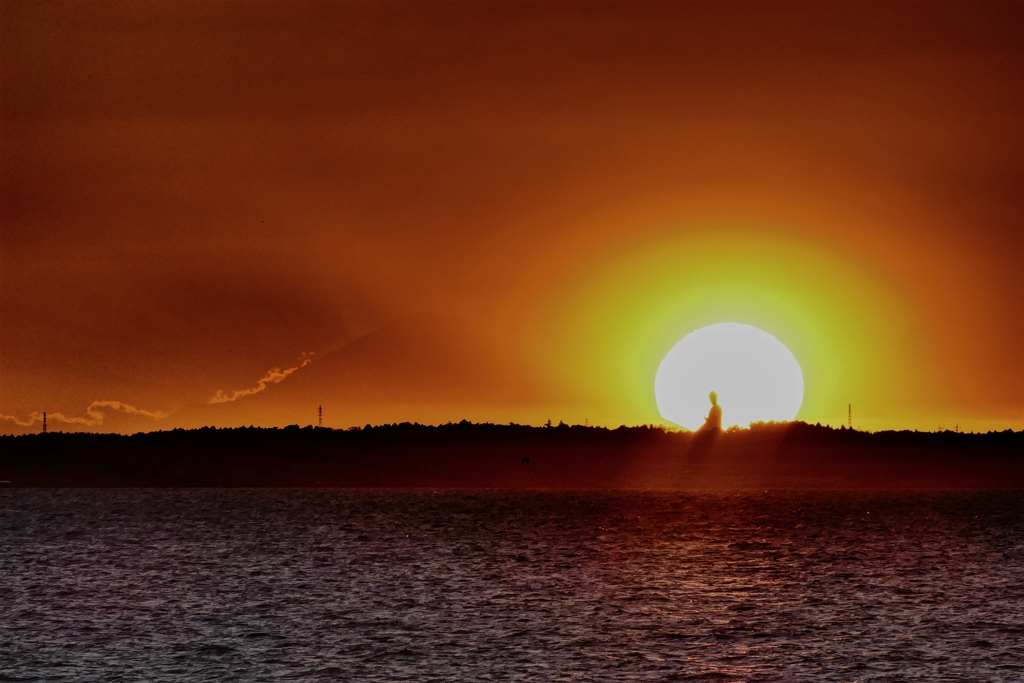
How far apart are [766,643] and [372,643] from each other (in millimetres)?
13126

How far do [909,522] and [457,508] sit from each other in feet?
188

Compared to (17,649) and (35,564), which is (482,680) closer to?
(17,649)

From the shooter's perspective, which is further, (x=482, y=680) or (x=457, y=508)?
(x=457, y=508)

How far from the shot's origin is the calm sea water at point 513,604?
40.6 metres

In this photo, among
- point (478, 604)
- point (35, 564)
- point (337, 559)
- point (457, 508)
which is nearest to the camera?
point (478, 604)

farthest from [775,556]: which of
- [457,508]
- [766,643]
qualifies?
[457,508]

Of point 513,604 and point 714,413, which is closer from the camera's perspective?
point 513,604

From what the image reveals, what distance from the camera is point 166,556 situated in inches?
3211

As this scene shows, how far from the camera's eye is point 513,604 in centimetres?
5672

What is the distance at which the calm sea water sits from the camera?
133ft

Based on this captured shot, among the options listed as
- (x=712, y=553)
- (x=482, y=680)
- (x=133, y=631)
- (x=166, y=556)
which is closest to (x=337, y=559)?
(x=166, y=556)

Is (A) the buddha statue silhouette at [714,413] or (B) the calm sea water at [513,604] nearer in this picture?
(B) the calm sea water at [513,604]

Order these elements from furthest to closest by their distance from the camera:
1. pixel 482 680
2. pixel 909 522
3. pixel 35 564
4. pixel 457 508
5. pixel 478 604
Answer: pixel 457 508, pixel 909 522, pixel 35 564, pixel 478 604, pixel 482 680

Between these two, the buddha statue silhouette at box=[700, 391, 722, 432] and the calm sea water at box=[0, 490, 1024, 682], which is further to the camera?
the buddha statue silhouette at box=[700, 391, 722, 432]
